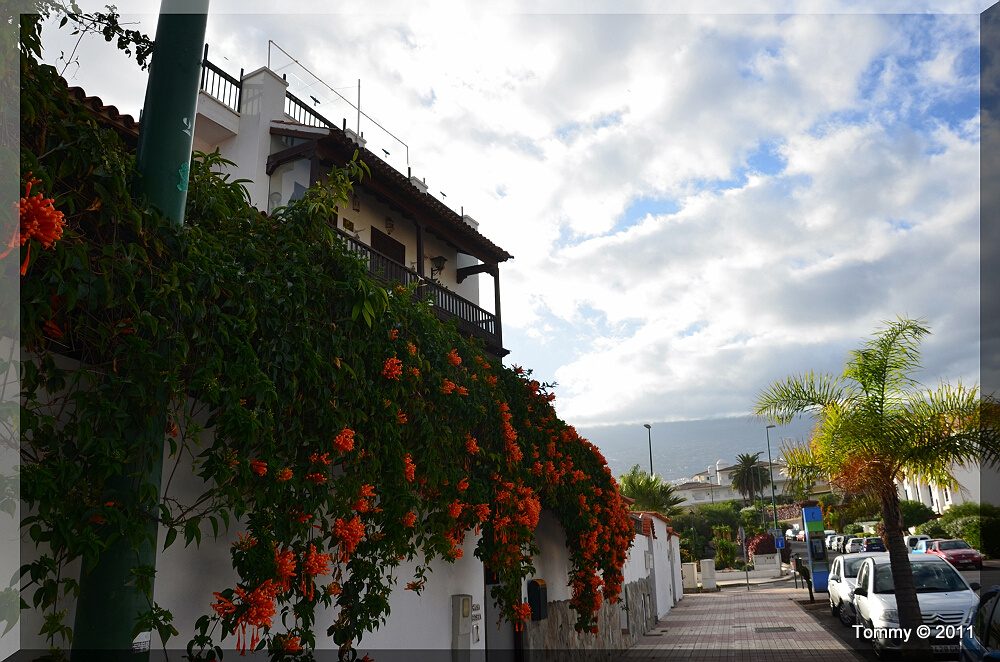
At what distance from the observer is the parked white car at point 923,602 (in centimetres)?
1034

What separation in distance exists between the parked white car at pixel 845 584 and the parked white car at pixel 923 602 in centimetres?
213

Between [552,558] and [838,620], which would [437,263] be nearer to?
[552,558]

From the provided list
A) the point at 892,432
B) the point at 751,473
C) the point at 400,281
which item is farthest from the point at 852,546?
the point at 751,473

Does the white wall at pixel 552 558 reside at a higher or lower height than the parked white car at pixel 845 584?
higher

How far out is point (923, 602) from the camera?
1109cm

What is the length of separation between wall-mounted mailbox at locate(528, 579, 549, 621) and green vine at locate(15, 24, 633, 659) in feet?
12.0

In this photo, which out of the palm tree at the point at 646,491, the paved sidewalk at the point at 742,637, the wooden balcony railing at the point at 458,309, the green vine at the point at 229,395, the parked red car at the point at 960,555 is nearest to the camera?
the green vine at the point at 229,395

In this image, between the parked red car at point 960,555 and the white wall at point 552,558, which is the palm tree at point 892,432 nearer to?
the white wall at point 552,558

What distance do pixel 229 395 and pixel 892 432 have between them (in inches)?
401

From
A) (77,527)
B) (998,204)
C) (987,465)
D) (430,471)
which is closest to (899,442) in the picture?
(987,465)

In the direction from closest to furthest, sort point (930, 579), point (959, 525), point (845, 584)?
point (930, 579)
point (845, 584)
point (959, 525)

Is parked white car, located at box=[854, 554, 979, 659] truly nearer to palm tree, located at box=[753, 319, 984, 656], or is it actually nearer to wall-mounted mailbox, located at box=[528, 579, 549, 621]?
palm tree, located at box=[753, 319, 984, 656]

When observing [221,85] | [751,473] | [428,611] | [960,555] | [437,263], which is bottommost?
[960,555]

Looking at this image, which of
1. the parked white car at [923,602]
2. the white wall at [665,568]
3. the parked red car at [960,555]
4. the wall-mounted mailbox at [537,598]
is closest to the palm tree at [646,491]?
the white wall at [665,568]
